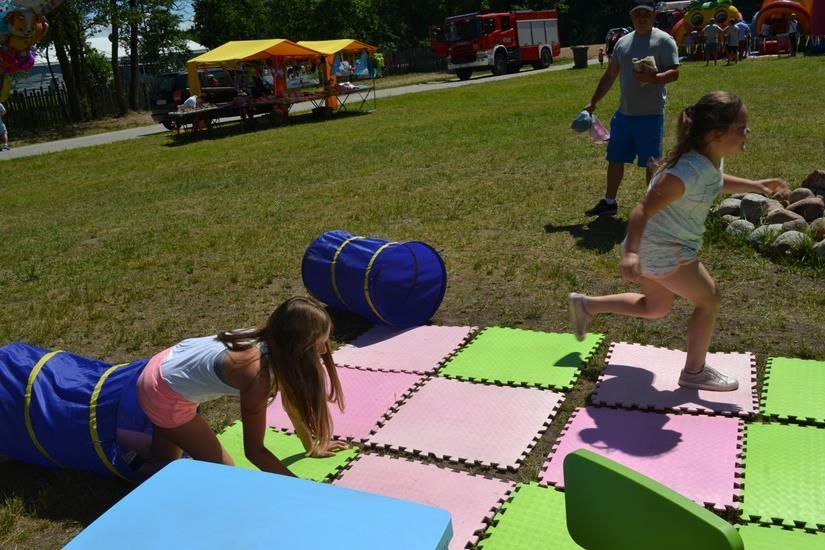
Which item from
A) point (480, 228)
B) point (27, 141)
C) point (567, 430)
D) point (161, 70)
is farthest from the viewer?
point (161, 70)

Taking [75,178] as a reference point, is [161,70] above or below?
above

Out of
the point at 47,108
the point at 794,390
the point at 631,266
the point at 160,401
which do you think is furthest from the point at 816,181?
the point at 47,108

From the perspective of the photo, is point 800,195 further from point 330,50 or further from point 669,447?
point 330,50

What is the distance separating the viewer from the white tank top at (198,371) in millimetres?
3408

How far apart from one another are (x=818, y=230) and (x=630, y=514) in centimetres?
523

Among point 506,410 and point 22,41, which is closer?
point 506,410

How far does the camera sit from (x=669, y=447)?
3818 millimetres

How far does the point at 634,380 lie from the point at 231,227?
5824 millimetres

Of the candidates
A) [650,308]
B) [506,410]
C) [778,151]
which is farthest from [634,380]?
[778,151]

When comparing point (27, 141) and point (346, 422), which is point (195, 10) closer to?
point (27, 141)

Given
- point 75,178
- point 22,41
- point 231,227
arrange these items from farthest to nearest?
1. point 22,41
2. point 75,178
3. point 231,227

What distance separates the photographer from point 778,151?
33.3 feet

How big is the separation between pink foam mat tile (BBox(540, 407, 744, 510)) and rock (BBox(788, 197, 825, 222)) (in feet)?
11.1

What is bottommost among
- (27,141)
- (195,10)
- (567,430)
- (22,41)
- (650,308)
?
(567,430)
